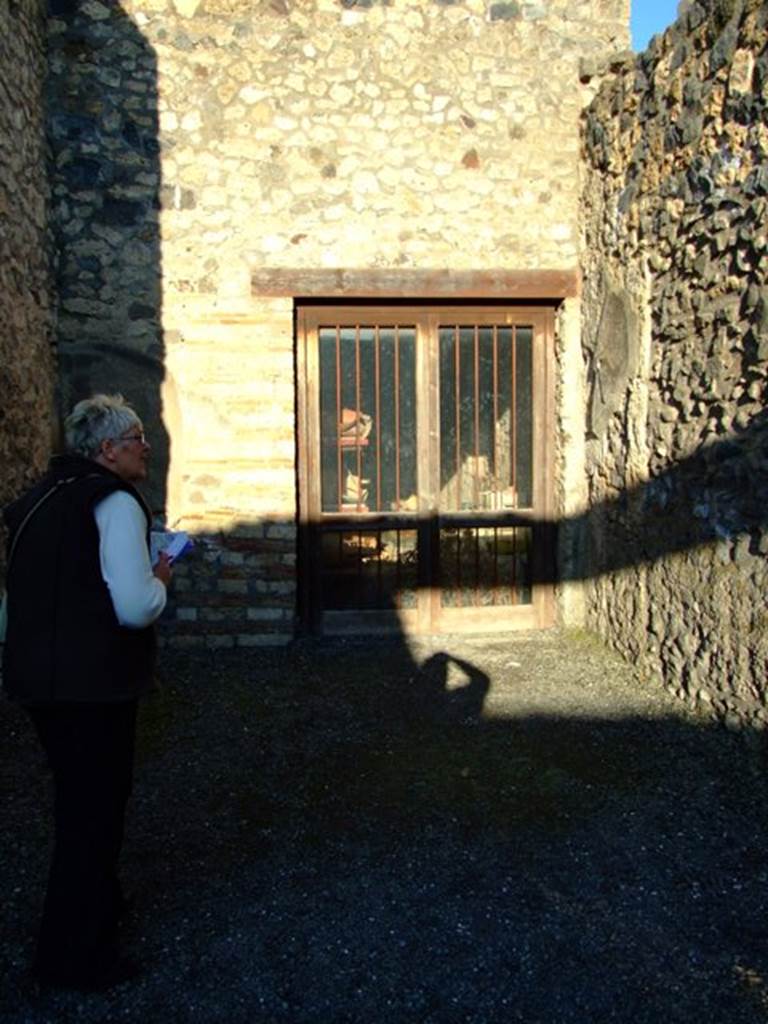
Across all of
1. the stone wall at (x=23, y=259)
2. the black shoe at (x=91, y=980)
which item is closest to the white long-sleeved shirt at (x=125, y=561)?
the black shoe at (x=91, y=980)

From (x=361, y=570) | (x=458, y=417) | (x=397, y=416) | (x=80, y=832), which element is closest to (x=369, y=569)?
(x=361, y=570)

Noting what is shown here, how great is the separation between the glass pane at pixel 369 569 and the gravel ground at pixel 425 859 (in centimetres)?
106

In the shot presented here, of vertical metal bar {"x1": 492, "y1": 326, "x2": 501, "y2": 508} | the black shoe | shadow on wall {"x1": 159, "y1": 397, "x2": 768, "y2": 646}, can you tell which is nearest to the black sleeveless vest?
the black shoe

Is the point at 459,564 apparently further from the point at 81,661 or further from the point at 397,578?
the point at 81,661

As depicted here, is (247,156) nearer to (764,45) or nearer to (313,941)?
(764,45)

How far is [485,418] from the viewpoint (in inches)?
213

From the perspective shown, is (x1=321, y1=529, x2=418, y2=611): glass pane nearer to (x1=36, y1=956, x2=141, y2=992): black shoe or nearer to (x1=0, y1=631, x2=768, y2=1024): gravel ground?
(x1=0, y1=631, x2=768, y2=1024): gravel ground

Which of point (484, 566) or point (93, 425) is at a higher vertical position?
point (93, 425)

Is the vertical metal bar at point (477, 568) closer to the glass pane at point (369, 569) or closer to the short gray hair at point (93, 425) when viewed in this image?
the glass pane at point (369, 569)

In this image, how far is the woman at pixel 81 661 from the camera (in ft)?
6.41

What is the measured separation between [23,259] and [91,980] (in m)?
3.77

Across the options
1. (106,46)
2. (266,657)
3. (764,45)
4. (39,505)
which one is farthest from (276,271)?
(39,505)

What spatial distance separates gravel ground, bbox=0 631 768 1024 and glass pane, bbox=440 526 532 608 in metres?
1.14

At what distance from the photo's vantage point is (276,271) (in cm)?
493
